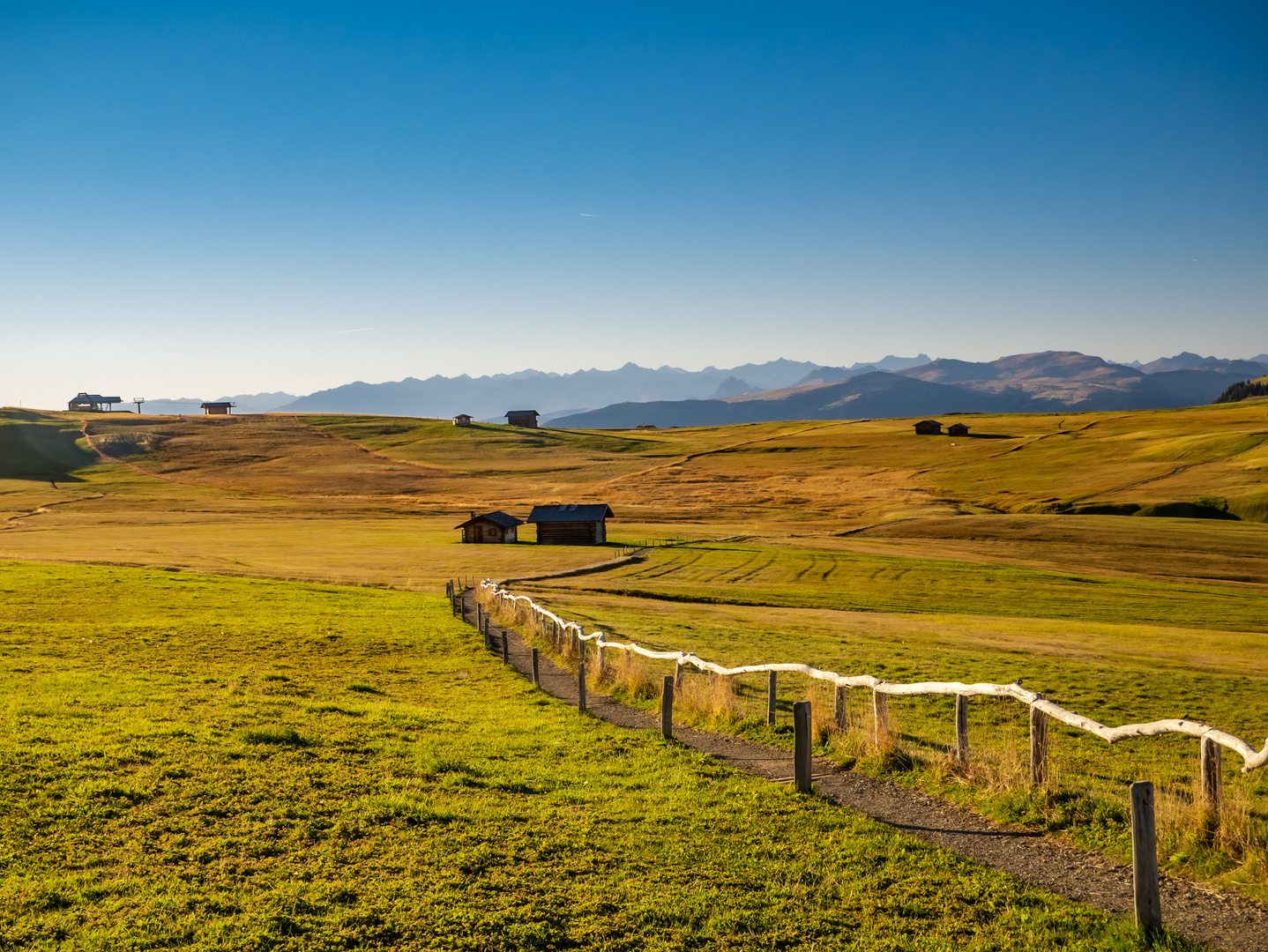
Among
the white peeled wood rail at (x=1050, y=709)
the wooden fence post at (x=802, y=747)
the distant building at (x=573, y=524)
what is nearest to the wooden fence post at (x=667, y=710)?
the white peeled wood rail at (x=1050, y=709)

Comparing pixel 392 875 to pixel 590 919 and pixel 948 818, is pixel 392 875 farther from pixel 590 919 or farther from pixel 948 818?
pixel 948 818

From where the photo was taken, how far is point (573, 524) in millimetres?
83188

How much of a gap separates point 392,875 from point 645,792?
13.8ft

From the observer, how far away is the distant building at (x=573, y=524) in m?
81.9

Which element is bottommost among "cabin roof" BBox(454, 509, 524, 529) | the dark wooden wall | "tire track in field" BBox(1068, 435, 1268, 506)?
the dark wooden wall

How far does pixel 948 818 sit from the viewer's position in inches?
426

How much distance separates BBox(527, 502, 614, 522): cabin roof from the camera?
82562mm

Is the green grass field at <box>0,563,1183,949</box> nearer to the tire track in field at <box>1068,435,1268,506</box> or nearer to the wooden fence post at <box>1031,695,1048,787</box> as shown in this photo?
the wooden fence post at <box>1031,695,1048,787</box>

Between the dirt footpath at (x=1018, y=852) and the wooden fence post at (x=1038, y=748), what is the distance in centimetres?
105

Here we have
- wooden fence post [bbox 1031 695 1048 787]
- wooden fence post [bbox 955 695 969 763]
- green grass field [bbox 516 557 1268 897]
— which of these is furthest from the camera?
wooden fence post [bbox 955 695 969 763]

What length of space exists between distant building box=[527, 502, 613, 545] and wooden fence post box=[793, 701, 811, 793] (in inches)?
2704

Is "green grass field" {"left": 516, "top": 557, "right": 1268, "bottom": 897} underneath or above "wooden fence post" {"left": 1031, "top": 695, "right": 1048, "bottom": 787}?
underneath

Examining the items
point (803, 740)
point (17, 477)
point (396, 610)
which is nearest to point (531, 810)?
point (803, 740)

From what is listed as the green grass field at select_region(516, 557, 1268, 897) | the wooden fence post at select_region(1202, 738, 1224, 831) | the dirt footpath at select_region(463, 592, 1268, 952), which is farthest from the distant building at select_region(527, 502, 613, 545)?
the wooden fence post at select_region(1202, 738, 1224, 831)
